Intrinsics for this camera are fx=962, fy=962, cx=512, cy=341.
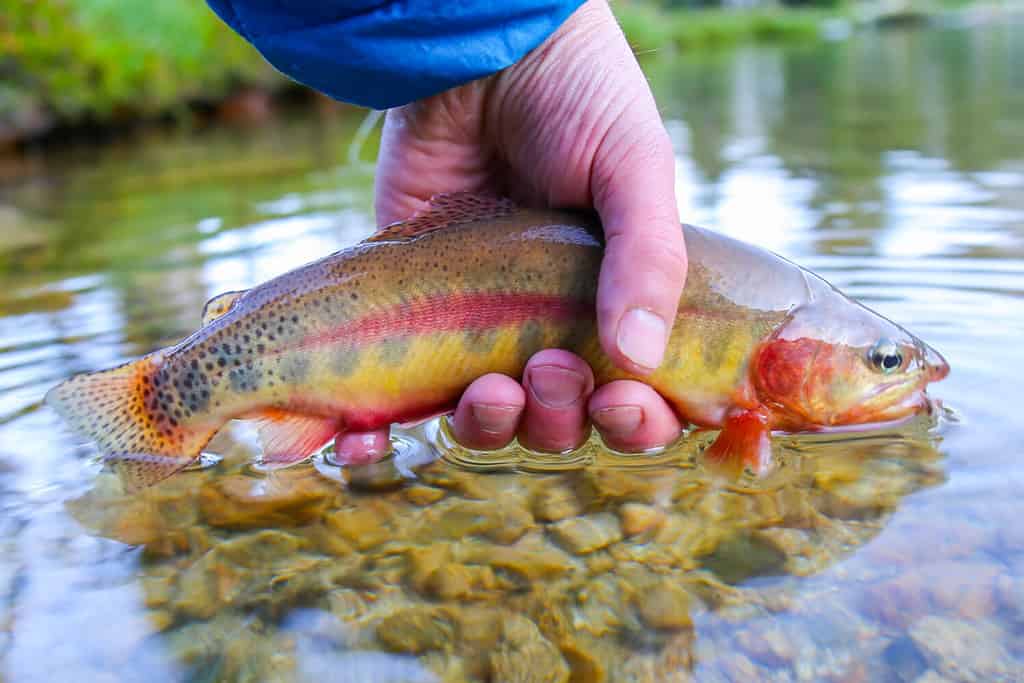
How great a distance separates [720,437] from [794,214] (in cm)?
344

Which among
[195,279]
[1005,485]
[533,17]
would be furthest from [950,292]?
[195,279]

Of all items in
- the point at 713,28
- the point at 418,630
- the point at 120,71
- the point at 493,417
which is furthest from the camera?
the point at 713,28

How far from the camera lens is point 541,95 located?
2.66 metres

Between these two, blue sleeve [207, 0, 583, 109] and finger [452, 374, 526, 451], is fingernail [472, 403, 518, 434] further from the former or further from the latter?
blue sleeve [207, 0, 583, 109]

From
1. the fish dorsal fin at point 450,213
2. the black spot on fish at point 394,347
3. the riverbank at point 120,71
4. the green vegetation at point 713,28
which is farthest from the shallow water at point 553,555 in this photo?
the green vegetation at point 713,28

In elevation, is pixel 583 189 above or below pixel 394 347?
above

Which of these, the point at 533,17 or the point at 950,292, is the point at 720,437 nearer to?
the point at 533,17

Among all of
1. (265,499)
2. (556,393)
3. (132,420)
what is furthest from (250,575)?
(556,393)

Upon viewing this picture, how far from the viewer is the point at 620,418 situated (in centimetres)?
226

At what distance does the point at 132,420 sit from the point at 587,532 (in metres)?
1.21

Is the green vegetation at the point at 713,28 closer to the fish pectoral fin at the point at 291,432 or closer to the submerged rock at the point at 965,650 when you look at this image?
the fish pectoral fin at the point at 291,432

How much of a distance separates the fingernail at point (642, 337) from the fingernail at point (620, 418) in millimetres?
151

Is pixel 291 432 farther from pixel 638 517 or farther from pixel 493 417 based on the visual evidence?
pixel 638 517

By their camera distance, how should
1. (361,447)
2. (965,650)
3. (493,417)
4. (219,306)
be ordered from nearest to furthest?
(965,650), (493,417), (219,306), (361,447)
